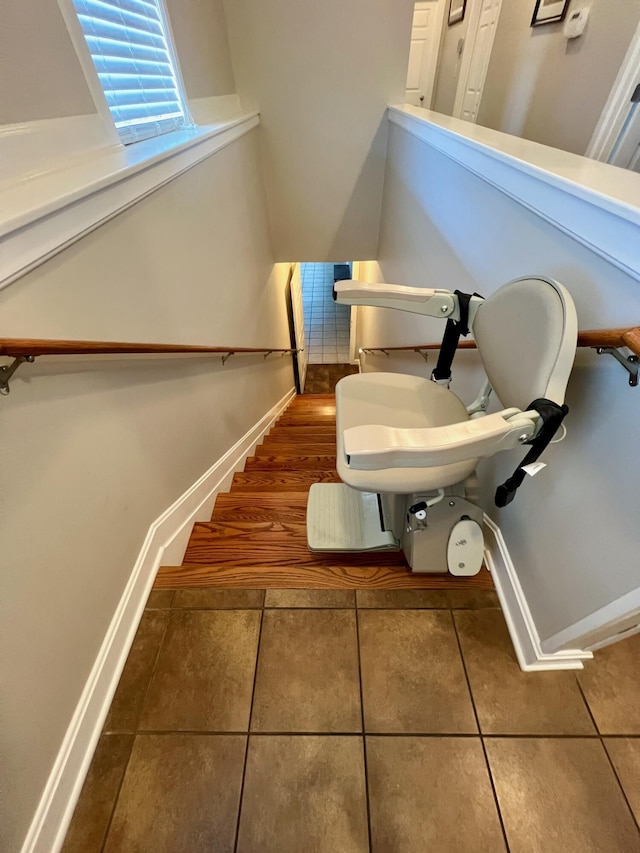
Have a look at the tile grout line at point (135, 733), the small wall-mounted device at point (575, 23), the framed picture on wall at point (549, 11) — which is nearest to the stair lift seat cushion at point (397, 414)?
the tile grout line at point (135, 733)

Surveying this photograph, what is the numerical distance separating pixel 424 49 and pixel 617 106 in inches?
143

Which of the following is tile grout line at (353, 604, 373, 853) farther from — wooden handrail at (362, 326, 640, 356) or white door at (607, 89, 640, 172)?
white door at (607, 89, 640, 172)

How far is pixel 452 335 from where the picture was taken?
4.05 feet

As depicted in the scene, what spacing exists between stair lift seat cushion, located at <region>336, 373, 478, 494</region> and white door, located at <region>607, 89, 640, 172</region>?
1642 millimetres

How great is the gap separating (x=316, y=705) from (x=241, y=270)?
2.29 metres

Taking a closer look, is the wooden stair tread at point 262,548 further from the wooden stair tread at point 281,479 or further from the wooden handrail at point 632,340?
the wooden handrail at point 632,340

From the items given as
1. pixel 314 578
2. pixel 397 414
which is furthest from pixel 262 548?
pixel 397 414

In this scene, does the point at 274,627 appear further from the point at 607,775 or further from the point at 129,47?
the point at 129,47

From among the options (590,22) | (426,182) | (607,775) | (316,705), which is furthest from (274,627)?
(590,22)

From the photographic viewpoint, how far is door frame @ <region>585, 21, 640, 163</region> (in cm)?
162

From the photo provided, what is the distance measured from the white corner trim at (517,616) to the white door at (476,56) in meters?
3.89

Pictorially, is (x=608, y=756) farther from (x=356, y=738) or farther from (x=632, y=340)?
(x=632, y=340)

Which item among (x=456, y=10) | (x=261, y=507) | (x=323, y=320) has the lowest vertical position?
(x=323, y=320)

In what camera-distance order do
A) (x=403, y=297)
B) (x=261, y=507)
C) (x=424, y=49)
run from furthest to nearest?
(x=424, y=49) → (x=261, y=507) → (x=403, y=297)
